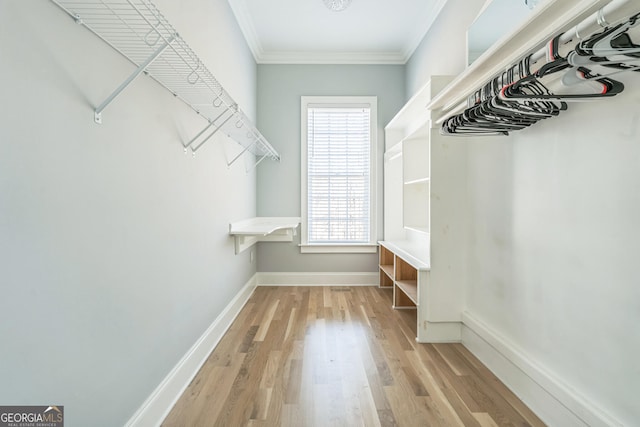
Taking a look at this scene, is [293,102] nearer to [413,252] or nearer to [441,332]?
[413,252]

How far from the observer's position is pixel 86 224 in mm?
1028

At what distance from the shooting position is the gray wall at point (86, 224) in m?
0.80

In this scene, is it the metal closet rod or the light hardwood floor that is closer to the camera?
the metal closet rod

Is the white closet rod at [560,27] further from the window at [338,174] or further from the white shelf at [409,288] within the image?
the window at [338,174]

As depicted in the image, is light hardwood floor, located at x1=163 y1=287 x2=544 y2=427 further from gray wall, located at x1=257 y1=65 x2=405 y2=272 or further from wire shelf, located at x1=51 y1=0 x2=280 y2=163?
gray wall, located at x1=257 y1=65 x2=405 y2=272

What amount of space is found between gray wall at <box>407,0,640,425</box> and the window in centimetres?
194

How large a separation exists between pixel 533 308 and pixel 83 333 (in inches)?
75.0

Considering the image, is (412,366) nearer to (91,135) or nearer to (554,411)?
(554,411)

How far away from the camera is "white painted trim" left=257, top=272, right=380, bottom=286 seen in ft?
12.8

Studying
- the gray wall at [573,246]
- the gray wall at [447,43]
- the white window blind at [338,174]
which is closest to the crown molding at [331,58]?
the gray wall at [447,43]

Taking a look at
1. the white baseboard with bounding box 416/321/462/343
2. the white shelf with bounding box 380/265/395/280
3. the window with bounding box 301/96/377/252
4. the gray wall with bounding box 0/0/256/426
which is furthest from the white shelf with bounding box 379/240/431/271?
the gray wall with bounding box 0/0/256/426

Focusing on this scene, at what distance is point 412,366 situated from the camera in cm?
196

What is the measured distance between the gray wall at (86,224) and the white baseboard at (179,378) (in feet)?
0.14

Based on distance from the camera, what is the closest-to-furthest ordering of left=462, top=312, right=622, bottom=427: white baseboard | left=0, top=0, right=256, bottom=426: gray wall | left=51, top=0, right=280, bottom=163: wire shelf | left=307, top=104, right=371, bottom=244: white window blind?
left=0, top=0, right=256, bottom=426: gray wall → left=51, top=0, right=280, bottom=163: wire shelf → left=462, top=312, right=622, bottom=427: white baseboard → left=307, top=104, right=371, bottom=244: white window blind
